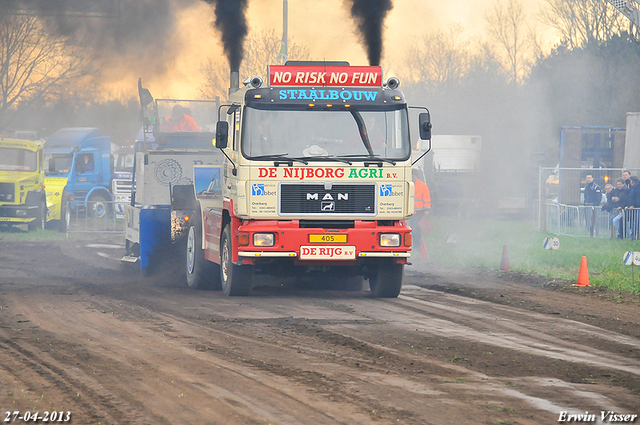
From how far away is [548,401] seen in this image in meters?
6.21

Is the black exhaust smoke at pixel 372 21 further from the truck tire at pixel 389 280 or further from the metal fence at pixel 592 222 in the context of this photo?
the metal fence at pixel 592 222

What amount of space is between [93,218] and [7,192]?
3.36 metres

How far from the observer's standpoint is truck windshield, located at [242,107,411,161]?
11.5 m

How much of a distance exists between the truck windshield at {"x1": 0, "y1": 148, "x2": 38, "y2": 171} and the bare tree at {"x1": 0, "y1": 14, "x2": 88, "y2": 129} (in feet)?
13.7

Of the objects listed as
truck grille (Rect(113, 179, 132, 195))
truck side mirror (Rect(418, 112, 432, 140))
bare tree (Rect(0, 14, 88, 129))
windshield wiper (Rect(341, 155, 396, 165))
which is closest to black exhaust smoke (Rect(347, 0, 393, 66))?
truck side mirror (Rect(418, 112, 432, 140))

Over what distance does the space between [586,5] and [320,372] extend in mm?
45046

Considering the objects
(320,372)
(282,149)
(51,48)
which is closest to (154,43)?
(51,48)

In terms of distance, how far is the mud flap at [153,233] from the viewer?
15.2 metres

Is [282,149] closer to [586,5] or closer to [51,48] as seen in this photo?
[51,48]

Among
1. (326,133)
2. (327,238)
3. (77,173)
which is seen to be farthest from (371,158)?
(77,173)

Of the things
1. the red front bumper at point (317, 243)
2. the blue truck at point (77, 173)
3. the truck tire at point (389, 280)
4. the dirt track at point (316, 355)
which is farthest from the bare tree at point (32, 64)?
the dirt track at point (316, 355)

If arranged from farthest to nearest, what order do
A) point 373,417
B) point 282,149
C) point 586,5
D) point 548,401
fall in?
point 586,5
point 282,149
point 548,401
point 373,417

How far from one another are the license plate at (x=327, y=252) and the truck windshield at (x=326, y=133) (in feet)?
4.02

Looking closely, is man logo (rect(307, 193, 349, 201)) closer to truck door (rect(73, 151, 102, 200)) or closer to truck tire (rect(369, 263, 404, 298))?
truck tire (rect(369, 263, 404, 298))
